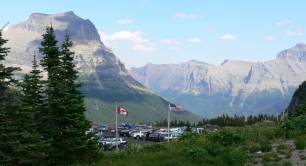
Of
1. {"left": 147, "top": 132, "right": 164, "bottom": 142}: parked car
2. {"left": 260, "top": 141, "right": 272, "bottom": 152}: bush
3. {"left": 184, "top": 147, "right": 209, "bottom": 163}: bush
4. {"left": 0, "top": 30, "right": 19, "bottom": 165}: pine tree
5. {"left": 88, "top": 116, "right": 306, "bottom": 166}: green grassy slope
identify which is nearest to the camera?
{"left": 88, "top": 116, "right": 306, "bottom": 166}: green grassy slope

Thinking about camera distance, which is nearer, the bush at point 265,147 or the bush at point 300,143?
the bush at point 300,143

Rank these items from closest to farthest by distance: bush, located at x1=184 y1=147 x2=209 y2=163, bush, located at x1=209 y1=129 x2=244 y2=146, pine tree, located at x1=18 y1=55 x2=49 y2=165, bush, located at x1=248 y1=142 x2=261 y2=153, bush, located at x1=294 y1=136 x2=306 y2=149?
bush, located at x1=184 y1=147 x2=209 y2=163 → bush, located at x1=294 y1=136 x2=306 y2=149 → bush, located at x1=248 y1=142 x2=261 y2=153 → bush, located at x1=209 y1=129 x2=244 y2=146 → pine tree, located at x1=18 y1=55 x2=49 y2=165

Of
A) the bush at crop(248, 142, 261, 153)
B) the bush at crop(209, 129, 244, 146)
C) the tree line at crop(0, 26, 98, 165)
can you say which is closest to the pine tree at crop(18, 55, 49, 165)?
the tree line at crop(0, 26, 98, 165)

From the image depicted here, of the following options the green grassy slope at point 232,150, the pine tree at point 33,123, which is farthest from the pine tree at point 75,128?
the green grassy slope at point 232,150

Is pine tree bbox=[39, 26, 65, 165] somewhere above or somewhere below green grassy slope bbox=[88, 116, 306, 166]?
above

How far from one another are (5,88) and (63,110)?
8.29 metres

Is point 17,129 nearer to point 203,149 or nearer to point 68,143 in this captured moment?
point 68,143

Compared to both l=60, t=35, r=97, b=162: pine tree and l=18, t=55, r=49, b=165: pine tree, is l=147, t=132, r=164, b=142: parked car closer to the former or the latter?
l=60, t=35, r=97, b=162: pine tree

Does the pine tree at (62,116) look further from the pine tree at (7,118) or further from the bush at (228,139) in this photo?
the bush at (228,139)

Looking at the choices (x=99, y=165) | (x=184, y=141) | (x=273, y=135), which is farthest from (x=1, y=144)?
(x=273, y=135)

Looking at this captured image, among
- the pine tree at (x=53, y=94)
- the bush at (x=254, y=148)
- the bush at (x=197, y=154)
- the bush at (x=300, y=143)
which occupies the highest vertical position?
the pine tree at (x=53, y=94)

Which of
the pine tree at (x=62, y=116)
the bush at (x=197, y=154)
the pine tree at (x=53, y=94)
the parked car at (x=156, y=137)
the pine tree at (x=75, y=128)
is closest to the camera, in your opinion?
the bush at (x=197, y=154)

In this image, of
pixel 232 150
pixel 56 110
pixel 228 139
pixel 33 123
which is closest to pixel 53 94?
pixel 56 110

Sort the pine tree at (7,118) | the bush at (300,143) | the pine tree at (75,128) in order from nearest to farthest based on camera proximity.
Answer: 1. the bush at (300,143)
2. the pine tree at (7,118)
3. the pine tree at (75,128)
